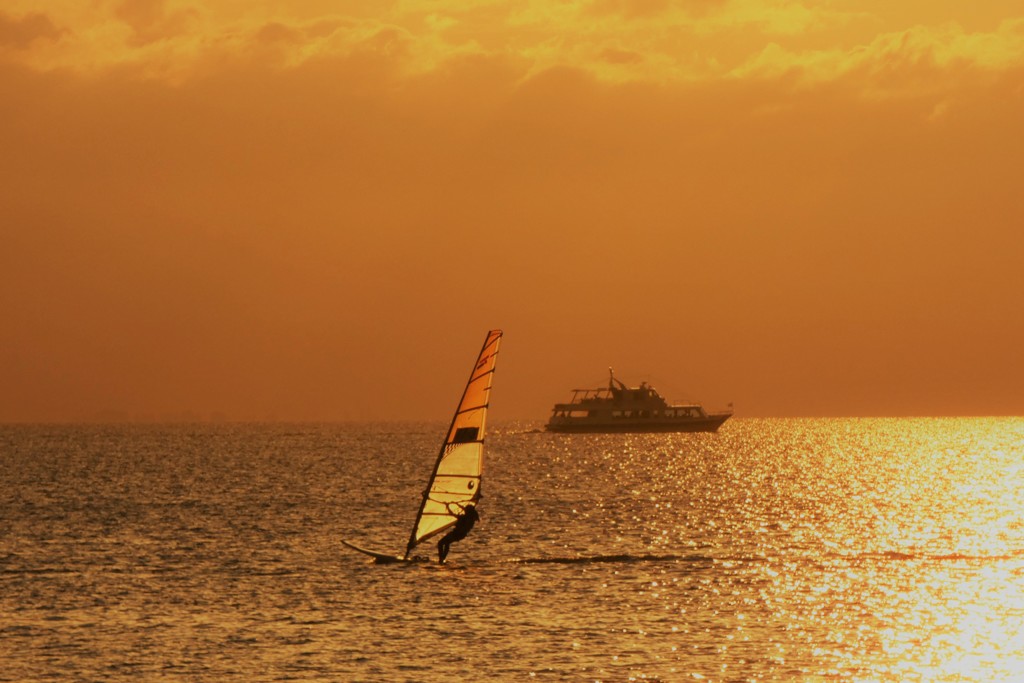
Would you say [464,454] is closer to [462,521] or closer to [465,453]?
[465,453]

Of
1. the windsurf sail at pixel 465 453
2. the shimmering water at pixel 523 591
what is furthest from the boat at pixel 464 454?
the shimmering water at pixel 523 591

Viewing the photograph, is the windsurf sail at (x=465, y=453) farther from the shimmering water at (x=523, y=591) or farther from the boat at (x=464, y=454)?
the shimmering water at (x=523, y=591)

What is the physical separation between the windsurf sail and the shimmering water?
2.75m

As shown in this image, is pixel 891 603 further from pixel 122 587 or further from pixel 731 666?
pixel 122 587

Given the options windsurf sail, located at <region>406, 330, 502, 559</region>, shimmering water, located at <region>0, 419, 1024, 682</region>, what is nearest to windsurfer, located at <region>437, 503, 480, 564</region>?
windsurf sail, located at <region>406, 330, 502, 559</region>

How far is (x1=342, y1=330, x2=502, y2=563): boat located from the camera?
53062 mm

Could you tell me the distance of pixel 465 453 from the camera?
174ft

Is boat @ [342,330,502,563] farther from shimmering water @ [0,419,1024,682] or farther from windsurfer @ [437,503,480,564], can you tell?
shimmering water @ [0,419,1024,682]

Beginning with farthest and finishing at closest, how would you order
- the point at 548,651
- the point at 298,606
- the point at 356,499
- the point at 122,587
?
1. the point at 356,499
2. the point at 122,587
3. the point at 298,606
4. the point at 548,651

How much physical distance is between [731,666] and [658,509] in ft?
194

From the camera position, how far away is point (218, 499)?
107000mm

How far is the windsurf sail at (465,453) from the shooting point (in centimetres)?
5306

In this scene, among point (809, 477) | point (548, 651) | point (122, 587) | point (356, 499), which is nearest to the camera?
point (548, 651)

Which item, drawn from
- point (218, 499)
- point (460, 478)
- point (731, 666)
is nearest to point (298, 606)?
point (460, 478)
